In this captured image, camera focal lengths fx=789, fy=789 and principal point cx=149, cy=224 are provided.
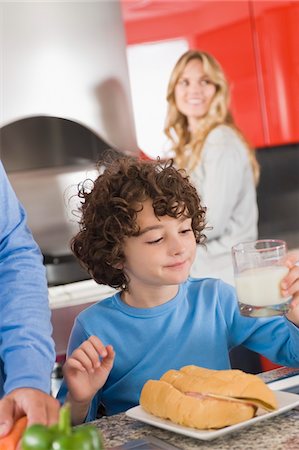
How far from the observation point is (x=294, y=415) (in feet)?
3.70

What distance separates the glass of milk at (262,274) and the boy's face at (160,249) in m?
0.15

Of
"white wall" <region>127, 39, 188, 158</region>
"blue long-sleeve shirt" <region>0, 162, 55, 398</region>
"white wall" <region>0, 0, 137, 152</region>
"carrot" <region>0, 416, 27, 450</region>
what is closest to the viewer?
"carrot" <region>0, 416, 27, 450</region>

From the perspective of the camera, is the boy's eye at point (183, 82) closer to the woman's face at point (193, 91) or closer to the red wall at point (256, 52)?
the woman's face at point (193, 91)

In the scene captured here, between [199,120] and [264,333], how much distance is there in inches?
79.8

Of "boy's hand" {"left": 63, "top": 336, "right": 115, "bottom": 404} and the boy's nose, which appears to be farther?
the boy's nose

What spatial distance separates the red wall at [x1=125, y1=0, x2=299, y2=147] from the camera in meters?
3.48

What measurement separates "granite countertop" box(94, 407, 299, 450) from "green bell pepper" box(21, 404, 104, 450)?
1.13 feet

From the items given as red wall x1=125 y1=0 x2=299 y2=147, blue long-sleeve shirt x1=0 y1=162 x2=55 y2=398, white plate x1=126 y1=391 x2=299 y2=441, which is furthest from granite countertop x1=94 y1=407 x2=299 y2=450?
red wall x1=125 y1=0 x2=299 y2=147

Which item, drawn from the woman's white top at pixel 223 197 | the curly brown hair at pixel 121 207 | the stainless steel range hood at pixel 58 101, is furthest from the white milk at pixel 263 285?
the woman's white top at pixel 223 197

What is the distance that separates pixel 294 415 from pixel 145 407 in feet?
0.71

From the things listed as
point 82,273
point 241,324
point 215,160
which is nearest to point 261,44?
point 215,160

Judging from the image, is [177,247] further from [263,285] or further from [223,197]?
[223,197]

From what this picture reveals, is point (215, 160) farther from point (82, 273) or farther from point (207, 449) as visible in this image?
point (207, 449)

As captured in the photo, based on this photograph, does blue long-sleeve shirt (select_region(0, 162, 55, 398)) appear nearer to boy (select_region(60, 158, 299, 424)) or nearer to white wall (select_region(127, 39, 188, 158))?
boy (select_region(60, 158, 299, 424))
